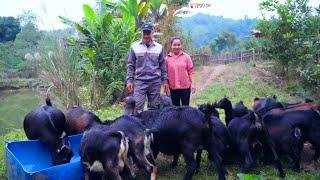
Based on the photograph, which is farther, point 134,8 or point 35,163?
point 134,8

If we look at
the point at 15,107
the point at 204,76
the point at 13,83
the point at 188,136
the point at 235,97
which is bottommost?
the point at 13,83

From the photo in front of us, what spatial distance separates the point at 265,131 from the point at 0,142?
241 inches

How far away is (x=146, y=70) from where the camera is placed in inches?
284

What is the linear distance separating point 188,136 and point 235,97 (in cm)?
882

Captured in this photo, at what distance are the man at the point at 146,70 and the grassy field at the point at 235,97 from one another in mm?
1144

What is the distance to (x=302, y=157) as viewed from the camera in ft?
22.5

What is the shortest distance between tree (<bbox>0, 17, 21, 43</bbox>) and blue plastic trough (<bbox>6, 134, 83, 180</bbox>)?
3590 cm

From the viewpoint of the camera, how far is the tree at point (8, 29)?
39.5 meters

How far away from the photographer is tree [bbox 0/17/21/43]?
3950 cm

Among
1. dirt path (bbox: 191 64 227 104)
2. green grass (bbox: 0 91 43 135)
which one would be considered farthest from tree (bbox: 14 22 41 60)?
dirt path (bbox: 191 64 227 104)

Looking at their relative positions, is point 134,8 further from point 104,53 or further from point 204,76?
point 204,76

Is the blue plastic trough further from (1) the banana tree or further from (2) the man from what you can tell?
(1) the banana tree

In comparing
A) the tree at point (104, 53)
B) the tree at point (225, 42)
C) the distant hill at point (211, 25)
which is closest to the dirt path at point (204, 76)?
the tree at point (104, 53)

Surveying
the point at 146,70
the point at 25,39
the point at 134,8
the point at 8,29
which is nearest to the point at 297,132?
the point at 146,70
